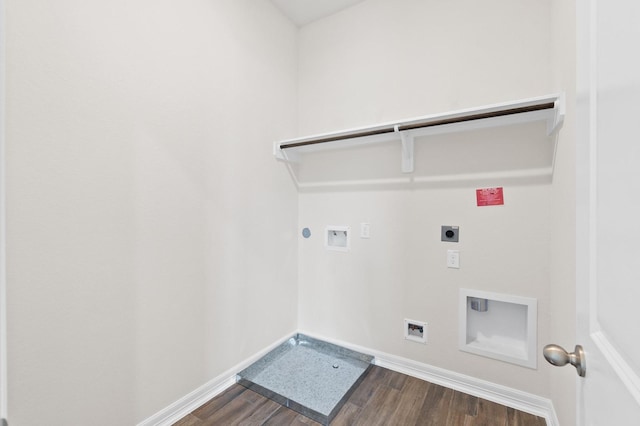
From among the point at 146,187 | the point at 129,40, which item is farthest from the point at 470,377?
the point at 129,40

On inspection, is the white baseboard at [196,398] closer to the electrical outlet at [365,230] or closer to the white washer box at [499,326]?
the electrical outlet at [365,230]

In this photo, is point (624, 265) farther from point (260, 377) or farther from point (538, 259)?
point (260, 377)

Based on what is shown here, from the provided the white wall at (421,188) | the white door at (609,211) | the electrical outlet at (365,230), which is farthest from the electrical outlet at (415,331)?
the white door at (609,211)

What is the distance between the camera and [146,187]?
1438 millimetres

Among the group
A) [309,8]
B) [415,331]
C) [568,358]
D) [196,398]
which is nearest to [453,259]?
[415,331]

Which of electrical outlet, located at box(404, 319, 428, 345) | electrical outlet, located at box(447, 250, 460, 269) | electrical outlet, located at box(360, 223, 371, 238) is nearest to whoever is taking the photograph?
electrical outlet, located at box(447, 250, 460, 269)

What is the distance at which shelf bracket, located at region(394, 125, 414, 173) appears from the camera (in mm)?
1876

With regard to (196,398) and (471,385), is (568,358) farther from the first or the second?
(196,398)

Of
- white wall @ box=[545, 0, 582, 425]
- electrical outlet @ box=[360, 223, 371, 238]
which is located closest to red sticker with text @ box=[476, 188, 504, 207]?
white wall @ box=[545, 0, 582, 425]

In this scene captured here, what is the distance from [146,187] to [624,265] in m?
1.69

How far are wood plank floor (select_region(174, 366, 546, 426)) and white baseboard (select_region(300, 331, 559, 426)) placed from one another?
0.04m

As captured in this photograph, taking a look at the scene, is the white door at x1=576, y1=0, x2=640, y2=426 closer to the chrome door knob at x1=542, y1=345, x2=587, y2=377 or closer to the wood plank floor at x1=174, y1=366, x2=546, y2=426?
the chrome door knob at x1=542, y1=345, x2=587, y2=377

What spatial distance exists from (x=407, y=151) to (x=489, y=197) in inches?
22.7

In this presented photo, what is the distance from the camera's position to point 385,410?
1.63 meters
